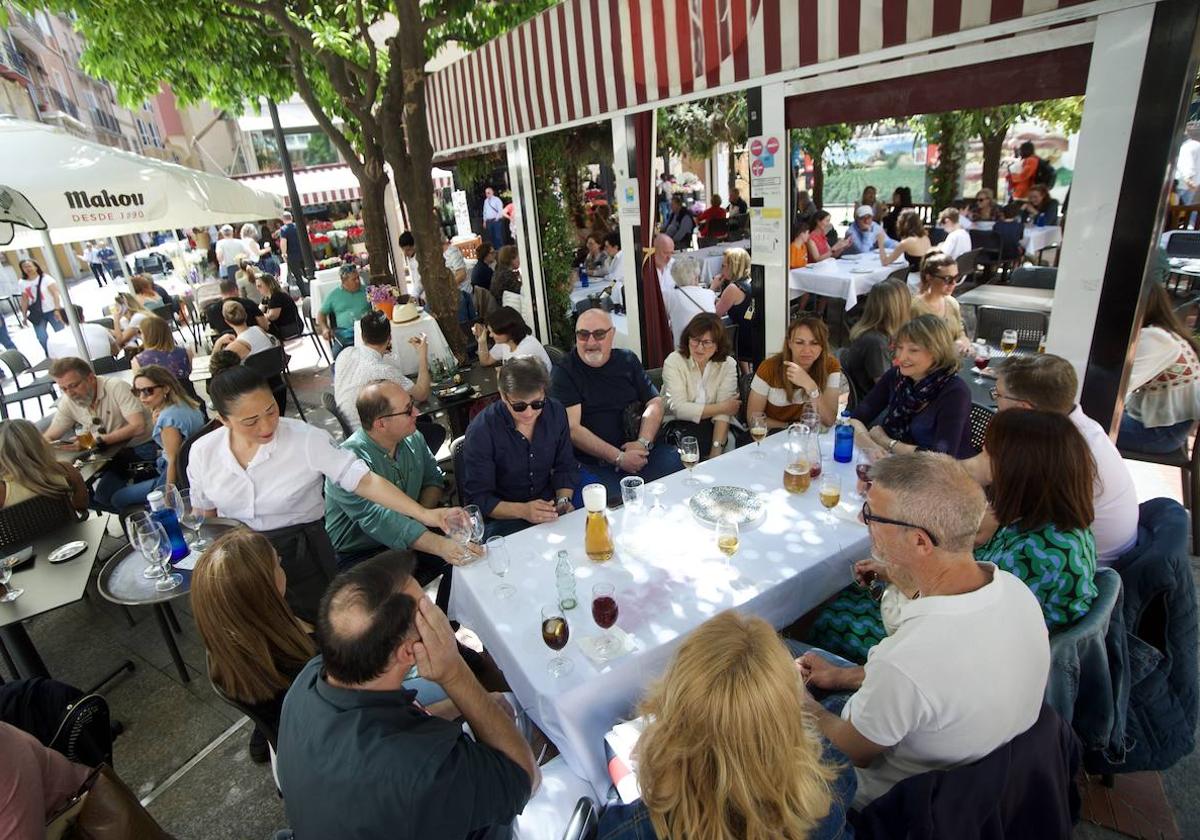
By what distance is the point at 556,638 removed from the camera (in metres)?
2.12

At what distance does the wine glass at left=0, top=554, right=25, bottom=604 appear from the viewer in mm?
2850

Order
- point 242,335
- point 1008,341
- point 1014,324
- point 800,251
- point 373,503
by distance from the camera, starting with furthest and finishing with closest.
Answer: point 800,251 → point 242,335 → point 1014,324 → point 1008,341 → point 373,503

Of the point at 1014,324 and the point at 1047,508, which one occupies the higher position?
the point at 1047,508

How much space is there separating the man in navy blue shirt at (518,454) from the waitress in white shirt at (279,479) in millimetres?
381

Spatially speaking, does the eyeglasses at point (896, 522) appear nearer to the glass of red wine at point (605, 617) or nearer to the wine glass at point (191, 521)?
the glass of red wine at point (605, 617)

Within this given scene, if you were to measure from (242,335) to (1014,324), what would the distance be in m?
7.20

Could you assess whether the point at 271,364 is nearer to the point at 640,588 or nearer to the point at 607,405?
the point at 607,405

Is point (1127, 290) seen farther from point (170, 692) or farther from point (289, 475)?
point (170, 692)

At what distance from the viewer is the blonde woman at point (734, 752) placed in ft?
4.36

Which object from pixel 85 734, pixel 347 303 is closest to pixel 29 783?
pixel 85 734

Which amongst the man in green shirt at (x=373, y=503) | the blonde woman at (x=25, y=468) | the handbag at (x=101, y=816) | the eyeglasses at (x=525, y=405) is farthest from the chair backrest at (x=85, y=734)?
the eyeglasses at (x=525, y=405)

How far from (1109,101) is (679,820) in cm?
371

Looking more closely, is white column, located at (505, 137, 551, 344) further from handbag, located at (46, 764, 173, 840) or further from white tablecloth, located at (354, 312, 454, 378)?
handbag, located at (46, 764, 173, 840)

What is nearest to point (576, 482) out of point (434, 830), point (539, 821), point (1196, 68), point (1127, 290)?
point (539, 821)
